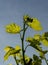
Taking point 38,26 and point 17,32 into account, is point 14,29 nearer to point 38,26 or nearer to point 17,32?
point 17,32

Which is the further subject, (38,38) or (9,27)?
(9,27)

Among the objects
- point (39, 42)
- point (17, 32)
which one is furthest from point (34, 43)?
point (17, 32)

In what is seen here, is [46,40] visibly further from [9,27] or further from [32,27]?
[9,27]

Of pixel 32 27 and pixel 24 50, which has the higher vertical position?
pixel 32 27

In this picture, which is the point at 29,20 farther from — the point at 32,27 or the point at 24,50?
the point at 24,50

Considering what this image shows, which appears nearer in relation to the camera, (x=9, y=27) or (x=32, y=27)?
(x=32, y=27)

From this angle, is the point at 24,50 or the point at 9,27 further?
the point at 9,27

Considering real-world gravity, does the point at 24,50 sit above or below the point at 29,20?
below

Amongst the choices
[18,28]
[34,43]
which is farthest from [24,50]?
[18,28]

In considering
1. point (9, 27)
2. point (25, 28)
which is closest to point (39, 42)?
point (25, 28)
